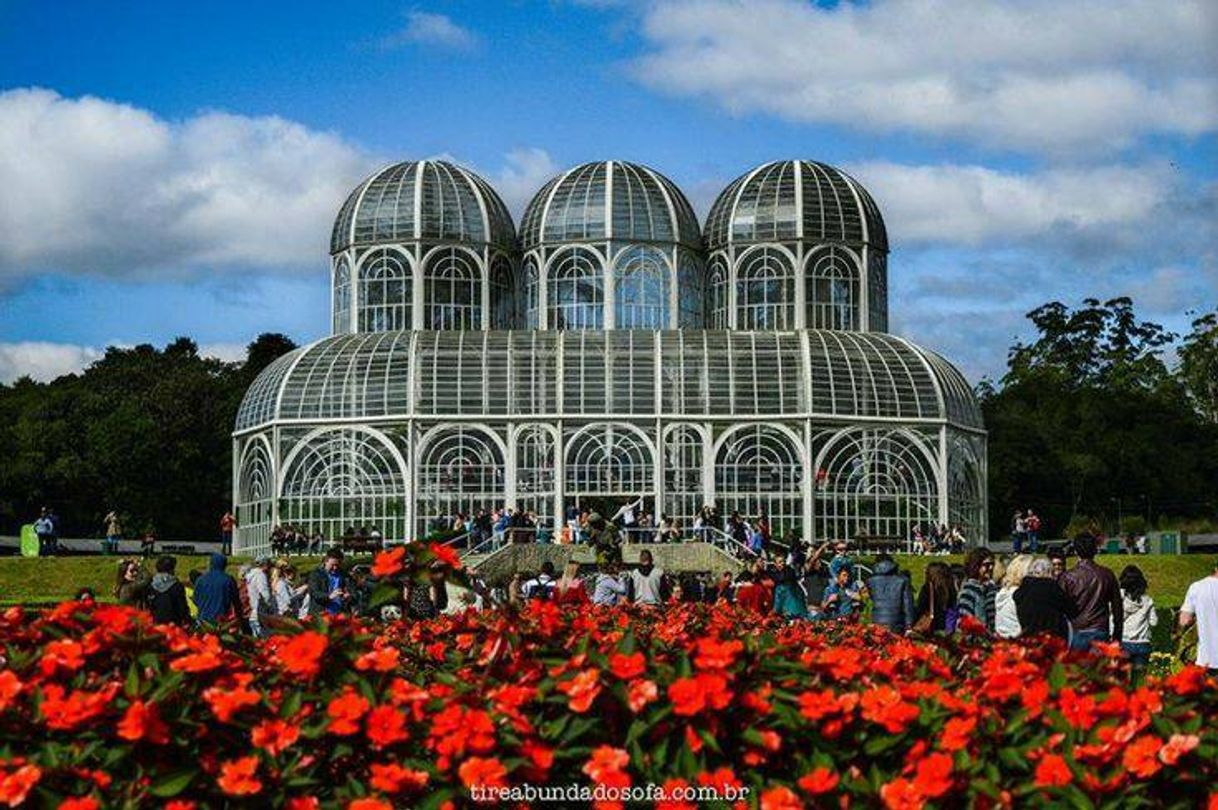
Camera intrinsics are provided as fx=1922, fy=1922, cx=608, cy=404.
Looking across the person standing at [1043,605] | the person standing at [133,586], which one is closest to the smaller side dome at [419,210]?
the person standing at [133,586]

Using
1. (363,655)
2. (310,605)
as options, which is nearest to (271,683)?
(363,655)

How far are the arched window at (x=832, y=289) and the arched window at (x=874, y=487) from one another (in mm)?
6191

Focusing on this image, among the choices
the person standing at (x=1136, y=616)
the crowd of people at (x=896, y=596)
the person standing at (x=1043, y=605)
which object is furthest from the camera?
the person standing at (x=1136, y=616)

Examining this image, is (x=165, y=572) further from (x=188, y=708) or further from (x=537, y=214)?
(x=537, y=214)

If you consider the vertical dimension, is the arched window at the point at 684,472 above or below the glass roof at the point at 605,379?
below

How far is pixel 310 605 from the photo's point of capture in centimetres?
2030

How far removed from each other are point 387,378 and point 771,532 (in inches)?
450

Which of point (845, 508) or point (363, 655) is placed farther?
point (845, 508)

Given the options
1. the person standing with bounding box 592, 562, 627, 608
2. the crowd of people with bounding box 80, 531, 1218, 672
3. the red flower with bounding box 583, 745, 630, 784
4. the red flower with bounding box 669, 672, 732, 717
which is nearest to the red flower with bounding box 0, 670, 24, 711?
the red flower with bounding box 583, 745, 630, 784

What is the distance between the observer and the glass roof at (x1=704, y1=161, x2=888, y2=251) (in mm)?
59125

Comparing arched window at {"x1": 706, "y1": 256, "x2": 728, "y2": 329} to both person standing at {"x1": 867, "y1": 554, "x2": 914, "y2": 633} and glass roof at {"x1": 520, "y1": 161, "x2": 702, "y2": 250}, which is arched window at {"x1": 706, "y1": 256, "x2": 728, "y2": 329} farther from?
person standing at {"x1": 867, "y1": 554, "x2": 914, "y2": 633}

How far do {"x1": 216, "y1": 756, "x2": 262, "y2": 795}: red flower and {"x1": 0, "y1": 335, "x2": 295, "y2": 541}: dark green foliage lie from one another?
67400 millimetres

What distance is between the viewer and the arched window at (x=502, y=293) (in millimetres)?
60031

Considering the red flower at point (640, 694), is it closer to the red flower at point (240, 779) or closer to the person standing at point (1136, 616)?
the red flower at point (240, 779)
